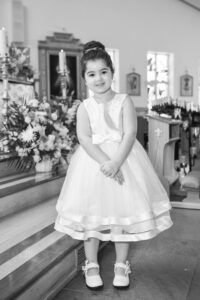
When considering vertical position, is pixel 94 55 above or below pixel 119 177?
above

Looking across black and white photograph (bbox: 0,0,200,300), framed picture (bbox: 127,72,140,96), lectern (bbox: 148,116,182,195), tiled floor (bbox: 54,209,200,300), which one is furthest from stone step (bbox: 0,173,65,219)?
framed picture (bbox: 127,72,140,96)

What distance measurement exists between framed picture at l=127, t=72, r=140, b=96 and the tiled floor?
26.0ft

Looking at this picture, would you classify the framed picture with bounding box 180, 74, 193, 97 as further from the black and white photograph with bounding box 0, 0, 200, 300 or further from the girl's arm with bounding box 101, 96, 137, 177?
the girl's arm with bounding box 101, 96, 137, 177

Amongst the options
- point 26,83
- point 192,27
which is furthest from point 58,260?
point 192,27

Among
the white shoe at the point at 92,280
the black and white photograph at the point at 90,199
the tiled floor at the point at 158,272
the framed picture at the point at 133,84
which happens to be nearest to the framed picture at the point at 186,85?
the framed picture at the point at 133,84

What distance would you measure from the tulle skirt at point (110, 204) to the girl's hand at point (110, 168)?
68mm

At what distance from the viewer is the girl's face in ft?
6.37

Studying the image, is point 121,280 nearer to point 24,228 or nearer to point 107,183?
point 107,183

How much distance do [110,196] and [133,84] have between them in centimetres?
909

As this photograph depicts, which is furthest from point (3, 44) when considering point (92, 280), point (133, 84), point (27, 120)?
point (133, 84)

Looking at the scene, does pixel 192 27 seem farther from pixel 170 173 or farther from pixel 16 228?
pixel 16 228

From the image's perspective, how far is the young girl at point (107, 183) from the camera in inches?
74.5

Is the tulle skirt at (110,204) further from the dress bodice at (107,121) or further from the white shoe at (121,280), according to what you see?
the white shoe at (121,280)

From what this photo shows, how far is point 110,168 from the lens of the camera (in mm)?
1839
